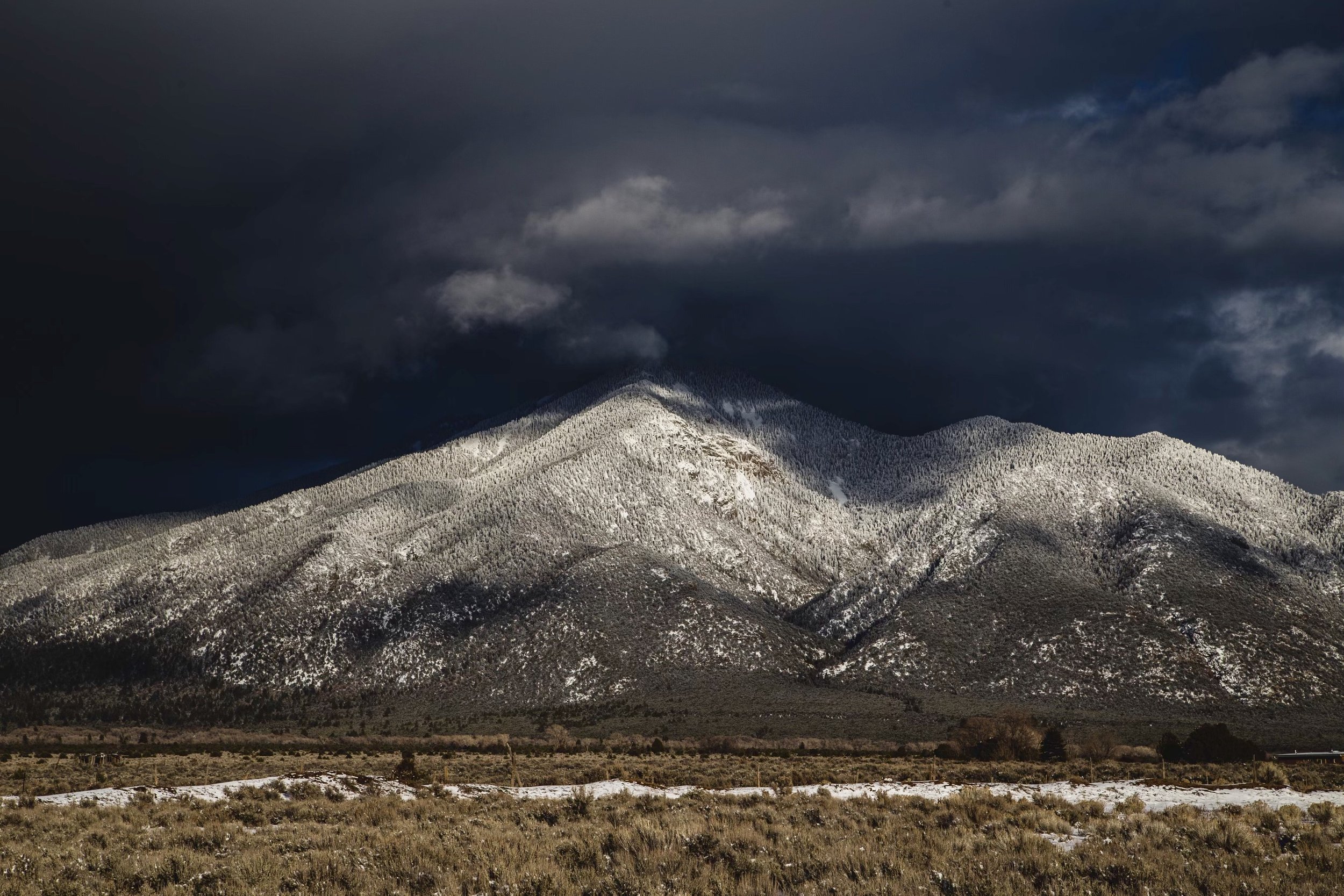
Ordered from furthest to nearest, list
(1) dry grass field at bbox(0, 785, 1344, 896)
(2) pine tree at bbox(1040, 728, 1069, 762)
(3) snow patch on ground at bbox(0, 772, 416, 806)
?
(2) pine tree at bbox(1040, 728, 1069, 762) < (3) snow patch on ground at bbox(0, 772, 416, 806) < (1) dry grass field at bbox(0, 785, 1344, 896)

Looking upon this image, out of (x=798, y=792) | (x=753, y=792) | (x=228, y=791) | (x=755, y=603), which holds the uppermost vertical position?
(x=755, y=603)

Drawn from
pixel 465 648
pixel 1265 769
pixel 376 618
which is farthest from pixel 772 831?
pixel 376 618

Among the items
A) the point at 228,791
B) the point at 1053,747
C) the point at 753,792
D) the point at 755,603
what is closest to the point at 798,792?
the point at 753,792

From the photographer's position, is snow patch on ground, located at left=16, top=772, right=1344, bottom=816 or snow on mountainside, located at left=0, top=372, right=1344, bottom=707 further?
snow on mountainside, located at left=0, top=372, right=1344, bottom=707

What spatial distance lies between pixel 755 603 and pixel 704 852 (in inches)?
6128

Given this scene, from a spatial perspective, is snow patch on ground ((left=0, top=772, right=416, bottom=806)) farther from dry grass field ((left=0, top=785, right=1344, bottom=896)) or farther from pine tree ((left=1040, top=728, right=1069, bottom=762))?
pine tree ((left=1040, top=728, right=1069, bottom=762))

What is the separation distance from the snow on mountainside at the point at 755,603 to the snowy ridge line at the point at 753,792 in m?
93.3

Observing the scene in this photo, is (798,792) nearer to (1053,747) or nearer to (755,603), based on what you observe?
(1053,747)

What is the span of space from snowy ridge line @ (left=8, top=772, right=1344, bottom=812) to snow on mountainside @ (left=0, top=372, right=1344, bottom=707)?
9334 centimetres

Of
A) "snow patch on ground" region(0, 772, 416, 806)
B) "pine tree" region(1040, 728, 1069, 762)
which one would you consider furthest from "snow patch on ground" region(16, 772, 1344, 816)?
"pine tree" region(1040, 728, 1069, 762)

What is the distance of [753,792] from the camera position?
103 feet

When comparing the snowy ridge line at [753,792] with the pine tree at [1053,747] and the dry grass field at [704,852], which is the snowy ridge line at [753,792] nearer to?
the dry grass field at [704,852]

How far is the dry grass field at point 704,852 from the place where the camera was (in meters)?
15.8

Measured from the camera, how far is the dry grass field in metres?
15.8
